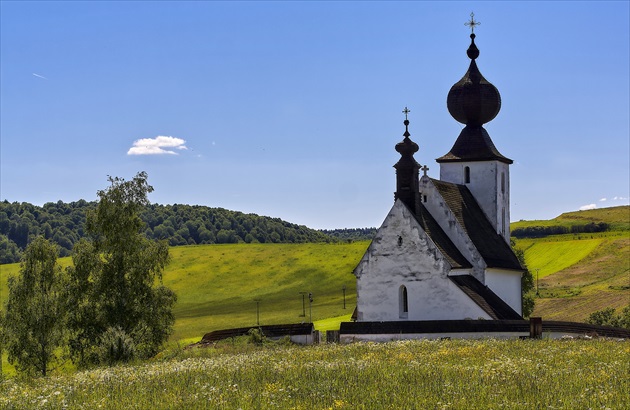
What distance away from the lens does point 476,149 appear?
53.8 meters

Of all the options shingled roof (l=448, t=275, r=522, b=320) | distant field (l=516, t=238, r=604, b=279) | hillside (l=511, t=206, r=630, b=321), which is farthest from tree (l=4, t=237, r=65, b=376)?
distant field (l=516, t=238, r=604, b=279)

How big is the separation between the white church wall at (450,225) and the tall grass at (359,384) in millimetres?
20747

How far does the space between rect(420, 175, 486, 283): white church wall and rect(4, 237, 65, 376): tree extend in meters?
19.9

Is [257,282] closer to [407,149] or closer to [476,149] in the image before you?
[476,149]

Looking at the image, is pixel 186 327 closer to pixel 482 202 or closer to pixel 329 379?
pixel 482 202

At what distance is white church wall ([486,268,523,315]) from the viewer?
4956 cm

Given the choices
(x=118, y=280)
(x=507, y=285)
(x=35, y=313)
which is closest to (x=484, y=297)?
(x=507, y=285)

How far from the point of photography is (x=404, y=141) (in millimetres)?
47906

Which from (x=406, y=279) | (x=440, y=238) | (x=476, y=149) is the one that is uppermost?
(x=476, y=149)

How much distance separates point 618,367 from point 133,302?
3062 centimetres

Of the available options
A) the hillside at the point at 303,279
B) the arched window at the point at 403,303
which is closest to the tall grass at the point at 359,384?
the arched window at the point at 403,303

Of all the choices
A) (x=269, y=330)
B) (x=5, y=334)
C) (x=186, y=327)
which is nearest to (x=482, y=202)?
(x=269, y=330)

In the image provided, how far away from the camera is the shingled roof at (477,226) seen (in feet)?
161

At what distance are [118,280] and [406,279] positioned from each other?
588 inches
